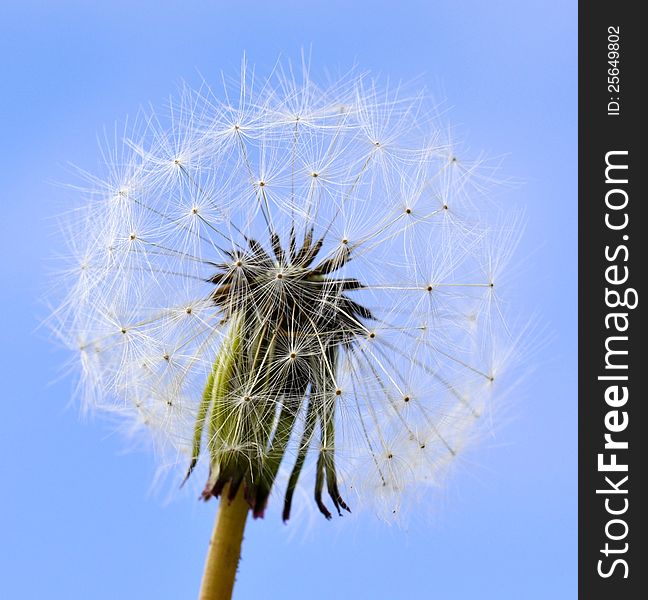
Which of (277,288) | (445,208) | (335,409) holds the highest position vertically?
(445,208)

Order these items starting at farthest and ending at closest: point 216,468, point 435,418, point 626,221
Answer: point 626,221, point 435,418, point 216,468

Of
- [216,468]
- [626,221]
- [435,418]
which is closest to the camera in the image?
[216,468]

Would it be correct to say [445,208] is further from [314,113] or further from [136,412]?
[136,412]

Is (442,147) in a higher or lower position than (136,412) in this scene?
higher

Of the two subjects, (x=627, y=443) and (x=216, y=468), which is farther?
(x=627, y=443)

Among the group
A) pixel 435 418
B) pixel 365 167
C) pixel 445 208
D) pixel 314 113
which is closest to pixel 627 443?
pixel 435 418

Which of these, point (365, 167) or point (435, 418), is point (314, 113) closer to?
point (365, 167)

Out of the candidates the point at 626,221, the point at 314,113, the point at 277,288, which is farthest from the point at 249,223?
the point at 626,221
